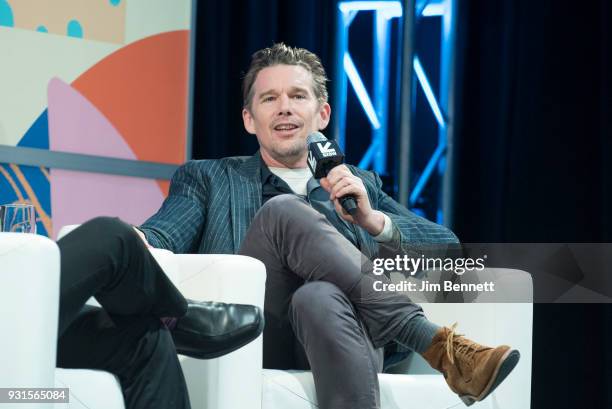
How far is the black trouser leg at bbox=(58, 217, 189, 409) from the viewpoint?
4.62 ft

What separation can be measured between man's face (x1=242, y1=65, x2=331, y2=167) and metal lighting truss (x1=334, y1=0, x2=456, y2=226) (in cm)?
86

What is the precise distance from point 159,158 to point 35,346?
2.22 m

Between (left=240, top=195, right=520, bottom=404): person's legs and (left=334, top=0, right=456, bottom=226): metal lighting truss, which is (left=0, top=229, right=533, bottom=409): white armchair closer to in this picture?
(left=240, top=195, right=520, bottom=404): person's legs

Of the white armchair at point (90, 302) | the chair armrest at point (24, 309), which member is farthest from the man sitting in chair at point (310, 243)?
the chair armrest at point (24, 309)

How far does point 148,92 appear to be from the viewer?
11.3ft

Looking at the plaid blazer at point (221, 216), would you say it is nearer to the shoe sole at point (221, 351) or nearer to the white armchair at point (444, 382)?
the white armchair at point (444, 382)

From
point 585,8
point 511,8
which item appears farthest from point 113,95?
point 585,8

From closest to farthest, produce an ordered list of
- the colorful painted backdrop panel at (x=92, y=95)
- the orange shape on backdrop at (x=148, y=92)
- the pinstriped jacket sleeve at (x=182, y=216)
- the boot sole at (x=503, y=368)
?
the boot sole at (x=503, y=368)
the pinstriped jacket sleeve at (x=182, y=216)
the colorful painted backdrop panel at (x=92, y=95)
the orange shape on backdrop at (x=148, y=92)

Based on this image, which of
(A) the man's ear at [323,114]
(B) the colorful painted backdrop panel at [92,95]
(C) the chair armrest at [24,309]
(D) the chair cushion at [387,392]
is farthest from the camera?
(B) the colorful painted backdrop panel at [92,95]

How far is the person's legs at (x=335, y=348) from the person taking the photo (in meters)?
1.72

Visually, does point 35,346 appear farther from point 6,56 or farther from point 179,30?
point 179,30

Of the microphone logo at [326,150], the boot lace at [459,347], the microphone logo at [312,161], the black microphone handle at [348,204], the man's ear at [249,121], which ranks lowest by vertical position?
the boot lace at [459,347]

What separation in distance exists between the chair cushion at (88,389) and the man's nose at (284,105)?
124 centimetres

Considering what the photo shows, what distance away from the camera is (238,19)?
3570 millimetres
